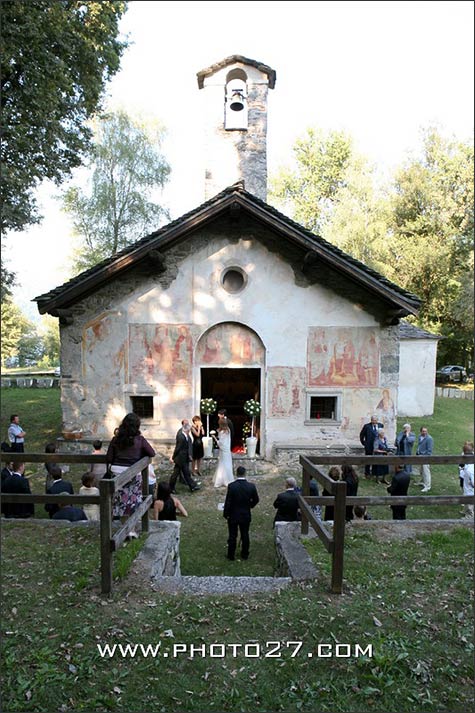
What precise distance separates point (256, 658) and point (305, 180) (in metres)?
36.8

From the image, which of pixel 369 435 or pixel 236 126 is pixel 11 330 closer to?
pixel 236 126

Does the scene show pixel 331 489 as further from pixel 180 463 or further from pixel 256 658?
pixel 180 463

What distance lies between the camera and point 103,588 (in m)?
4.56

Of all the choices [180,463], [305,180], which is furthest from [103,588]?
[305,180]

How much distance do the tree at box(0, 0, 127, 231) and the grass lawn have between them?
34.0 feet

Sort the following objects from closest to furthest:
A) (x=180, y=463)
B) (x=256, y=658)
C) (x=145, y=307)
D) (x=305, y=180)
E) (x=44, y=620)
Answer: (x=256, y=658) < (x=44, y=620) < (x=180, y=463) < (x=145, y=307) < (x=305, y=180)

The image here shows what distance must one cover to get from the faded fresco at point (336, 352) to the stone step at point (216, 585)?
25.5ft

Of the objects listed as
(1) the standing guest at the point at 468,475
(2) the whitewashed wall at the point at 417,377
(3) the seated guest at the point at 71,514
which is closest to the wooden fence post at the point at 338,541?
(3) the seated guest at the point at 71,514

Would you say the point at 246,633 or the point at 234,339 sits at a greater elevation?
the point at 234,339

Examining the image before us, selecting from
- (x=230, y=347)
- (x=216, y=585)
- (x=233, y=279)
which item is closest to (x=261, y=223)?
(x=233, y=279)

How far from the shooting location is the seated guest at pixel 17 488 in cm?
691

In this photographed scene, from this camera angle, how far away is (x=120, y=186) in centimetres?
2711

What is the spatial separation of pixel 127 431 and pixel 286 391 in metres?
7.29

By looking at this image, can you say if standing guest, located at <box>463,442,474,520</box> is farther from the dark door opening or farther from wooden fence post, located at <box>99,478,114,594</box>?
the dark door opening
